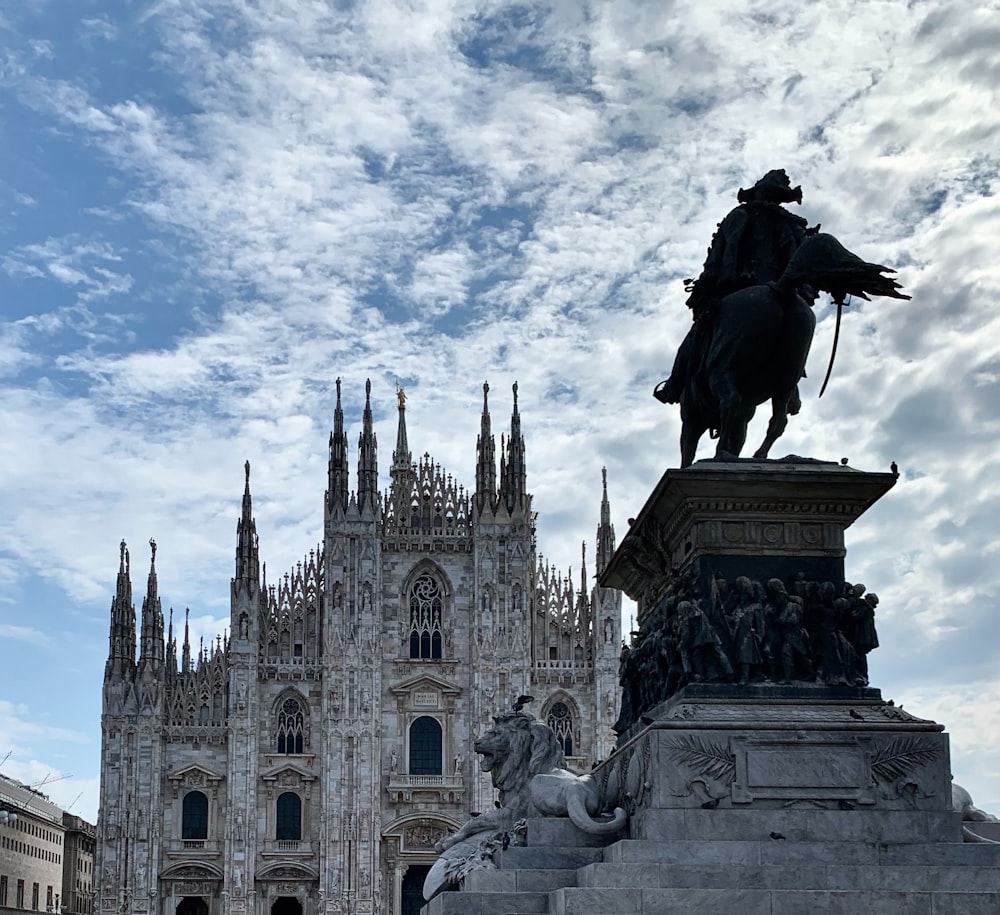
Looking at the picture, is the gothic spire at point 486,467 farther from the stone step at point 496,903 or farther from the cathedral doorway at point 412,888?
the stone step at point 496,903

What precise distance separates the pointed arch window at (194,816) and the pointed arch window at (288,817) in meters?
2.35

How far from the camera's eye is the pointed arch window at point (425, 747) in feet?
176

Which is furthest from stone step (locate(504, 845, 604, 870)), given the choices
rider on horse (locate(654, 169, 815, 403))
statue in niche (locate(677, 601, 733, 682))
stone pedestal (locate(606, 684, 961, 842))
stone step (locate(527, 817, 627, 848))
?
rider on horse (locate(654, 169, 815, 403))

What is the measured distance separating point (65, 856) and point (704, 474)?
7967cm

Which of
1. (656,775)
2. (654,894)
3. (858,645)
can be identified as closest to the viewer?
(654,894)

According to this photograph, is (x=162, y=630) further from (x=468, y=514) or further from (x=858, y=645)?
(x=858, y=645)

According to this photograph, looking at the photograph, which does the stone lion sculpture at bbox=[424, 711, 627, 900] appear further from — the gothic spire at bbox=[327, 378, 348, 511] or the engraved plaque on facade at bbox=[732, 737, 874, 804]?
the gothic spire at bbox=[327, 378, 348, 511]

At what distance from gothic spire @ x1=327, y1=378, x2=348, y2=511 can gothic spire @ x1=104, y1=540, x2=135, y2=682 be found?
7432 millimetres

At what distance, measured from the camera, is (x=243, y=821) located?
52.2m

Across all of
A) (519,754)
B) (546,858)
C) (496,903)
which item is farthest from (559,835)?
(519,754)

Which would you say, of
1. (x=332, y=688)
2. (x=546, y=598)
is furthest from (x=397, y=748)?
(x=546, y=598)

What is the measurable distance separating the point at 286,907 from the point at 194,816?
4.23 m

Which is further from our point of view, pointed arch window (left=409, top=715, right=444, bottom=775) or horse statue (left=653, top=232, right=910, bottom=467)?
pointed arch window (left=409, top=715, right=444, bottom=775)

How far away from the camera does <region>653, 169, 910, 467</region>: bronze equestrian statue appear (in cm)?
1023
